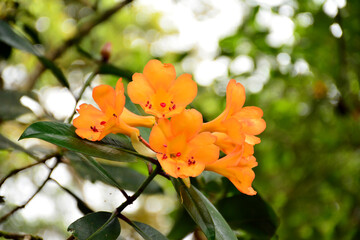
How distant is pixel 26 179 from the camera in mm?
2504

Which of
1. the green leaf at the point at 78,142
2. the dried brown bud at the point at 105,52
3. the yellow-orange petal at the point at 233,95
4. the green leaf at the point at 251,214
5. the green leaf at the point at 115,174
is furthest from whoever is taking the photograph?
the dried brown bud at the point at 105,52

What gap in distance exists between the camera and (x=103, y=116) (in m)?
0.76

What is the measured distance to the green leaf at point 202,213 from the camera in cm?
71

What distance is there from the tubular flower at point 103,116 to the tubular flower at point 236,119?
168 millimetres

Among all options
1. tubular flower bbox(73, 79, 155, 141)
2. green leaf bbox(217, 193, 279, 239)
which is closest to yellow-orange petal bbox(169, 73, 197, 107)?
tubular flower bbox(73, 79, 155, 141)

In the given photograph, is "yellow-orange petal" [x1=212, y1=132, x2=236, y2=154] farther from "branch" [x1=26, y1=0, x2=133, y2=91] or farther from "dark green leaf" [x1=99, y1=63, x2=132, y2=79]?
"branch" [x1=26, y1=0, x2=133, y2=91]

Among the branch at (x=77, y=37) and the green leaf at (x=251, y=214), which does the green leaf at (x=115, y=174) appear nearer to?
the green leaf at (x=251, y=214)

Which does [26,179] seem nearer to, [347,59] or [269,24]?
[269,24]

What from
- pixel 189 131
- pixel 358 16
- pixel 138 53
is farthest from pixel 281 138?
pixel 189 131

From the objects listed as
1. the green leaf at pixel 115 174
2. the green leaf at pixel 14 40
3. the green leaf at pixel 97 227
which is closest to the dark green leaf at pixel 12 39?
the green leaf at pixel 14 40

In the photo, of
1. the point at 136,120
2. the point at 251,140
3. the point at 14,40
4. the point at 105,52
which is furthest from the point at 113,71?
the point at 251,140

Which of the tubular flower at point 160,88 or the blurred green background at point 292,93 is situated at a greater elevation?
the tubular flower at point 160,88

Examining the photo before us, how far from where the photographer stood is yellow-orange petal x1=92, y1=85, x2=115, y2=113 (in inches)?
27.7

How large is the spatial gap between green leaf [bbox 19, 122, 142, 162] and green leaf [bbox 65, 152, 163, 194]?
20 cm
